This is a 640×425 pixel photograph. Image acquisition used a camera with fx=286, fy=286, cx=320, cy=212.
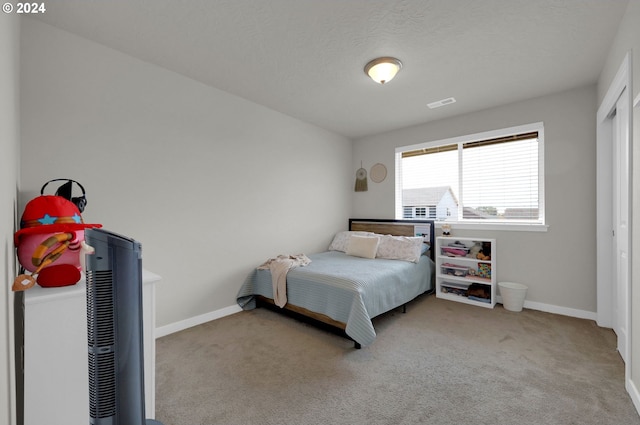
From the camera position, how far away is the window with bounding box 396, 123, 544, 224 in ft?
11.4

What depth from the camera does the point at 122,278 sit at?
79 cm

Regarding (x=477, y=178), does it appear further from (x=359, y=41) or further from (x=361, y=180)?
(x=359, y=41)

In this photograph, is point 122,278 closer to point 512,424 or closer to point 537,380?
point 512,424

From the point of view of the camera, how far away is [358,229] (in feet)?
16.1

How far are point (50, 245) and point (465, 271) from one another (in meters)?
4.10

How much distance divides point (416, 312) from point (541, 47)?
2.79 m

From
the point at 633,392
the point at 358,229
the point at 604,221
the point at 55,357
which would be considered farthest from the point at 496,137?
the point at 55,357

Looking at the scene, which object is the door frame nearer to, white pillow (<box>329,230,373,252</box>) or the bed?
the bed

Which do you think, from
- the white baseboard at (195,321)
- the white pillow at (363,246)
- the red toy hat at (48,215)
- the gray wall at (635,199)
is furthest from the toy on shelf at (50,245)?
the white pillow at (363,246)

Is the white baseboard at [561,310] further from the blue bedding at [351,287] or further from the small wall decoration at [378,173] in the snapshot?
the small wall decoration at [378,173]

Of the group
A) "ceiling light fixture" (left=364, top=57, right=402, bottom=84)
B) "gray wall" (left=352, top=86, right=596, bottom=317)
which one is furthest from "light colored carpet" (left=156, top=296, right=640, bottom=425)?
"ceiling light fixture" (left=364, top=57, right=402, bottom=84)

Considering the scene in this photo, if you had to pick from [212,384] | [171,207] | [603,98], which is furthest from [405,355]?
[603,98]

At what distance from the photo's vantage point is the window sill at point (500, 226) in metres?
3.37

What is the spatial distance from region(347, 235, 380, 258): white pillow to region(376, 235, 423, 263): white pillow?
4.2 inches
